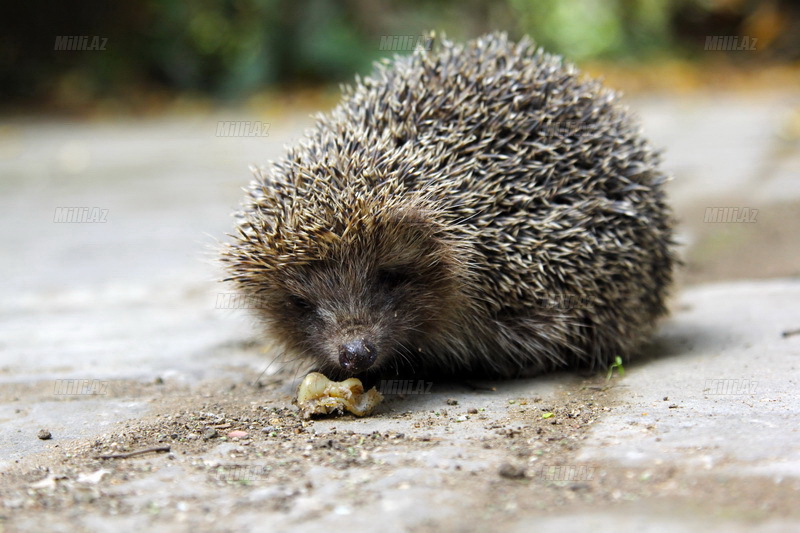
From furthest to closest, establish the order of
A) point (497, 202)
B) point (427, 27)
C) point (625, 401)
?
point (427, 27), point (497, 202), point (625, 401)

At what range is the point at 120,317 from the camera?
817cm

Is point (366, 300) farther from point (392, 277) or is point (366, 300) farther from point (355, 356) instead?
point (355, 356)

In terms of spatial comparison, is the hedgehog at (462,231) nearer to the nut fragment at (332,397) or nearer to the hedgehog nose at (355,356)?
the hedgehog nose at (355,356)

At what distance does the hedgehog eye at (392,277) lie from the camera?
564cm

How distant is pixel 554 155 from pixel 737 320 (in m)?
2.22

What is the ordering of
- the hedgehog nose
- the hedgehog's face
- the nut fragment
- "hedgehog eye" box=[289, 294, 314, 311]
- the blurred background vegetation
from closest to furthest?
the hedgehog nose
the nut fragment
the hedgehog's face
"hedgehog eye" box=[289, 294, 314, 311]
the blurred background vegetation

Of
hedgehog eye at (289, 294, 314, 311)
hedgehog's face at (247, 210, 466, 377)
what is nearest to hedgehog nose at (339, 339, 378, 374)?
hedgehog's face at (247, 210, 466, 377)

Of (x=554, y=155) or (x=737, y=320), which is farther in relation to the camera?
(x=737, y=320)

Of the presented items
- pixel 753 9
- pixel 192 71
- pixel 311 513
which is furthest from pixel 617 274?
pixel 753 9

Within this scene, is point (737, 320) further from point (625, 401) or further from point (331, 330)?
point (331, 330)

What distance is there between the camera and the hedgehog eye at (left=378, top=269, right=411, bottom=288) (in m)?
5.64

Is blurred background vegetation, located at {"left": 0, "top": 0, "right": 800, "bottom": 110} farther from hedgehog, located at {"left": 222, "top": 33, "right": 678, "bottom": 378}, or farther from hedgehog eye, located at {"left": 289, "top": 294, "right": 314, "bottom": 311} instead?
hedgehog eye, located at {"left": 289, "top": 294, "right": 314, "bottom": 311}

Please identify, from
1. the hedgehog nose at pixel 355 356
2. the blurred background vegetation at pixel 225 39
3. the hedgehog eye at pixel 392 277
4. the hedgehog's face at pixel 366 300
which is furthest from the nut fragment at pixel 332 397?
the blurred background vegetation at pixel 225 39

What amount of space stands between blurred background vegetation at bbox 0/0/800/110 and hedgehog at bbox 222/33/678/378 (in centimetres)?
1448
